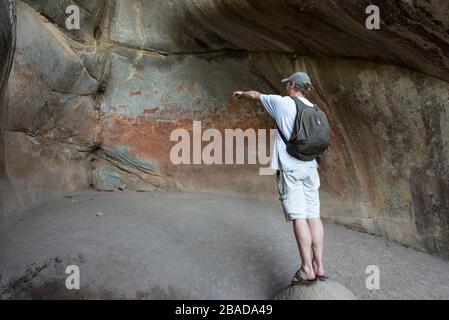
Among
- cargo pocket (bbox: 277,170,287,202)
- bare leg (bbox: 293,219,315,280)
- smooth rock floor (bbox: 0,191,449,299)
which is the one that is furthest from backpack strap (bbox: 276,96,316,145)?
smooth rock floor (bbox: 0,191,449,299)

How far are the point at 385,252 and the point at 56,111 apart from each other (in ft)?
11.8

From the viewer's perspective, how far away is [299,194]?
8.34 feet

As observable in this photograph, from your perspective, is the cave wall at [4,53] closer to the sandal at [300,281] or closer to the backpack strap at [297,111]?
the backpack strap at [297,111]

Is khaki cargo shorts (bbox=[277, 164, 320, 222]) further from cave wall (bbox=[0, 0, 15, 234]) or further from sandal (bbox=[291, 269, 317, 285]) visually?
cave wall (bbox=[0, 0, 15, 234])

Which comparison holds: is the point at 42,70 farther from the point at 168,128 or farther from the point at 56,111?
the point at 168,128

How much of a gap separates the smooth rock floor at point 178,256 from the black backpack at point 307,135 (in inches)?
36.0

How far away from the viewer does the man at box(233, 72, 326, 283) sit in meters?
2.50

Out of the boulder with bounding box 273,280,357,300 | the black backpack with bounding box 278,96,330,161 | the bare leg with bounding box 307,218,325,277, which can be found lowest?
the boulder with bounding box 273,280,357,300

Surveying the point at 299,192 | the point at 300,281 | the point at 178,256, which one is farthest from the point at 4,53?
the point at 300,281

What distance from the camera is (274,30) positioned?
4.08 metres

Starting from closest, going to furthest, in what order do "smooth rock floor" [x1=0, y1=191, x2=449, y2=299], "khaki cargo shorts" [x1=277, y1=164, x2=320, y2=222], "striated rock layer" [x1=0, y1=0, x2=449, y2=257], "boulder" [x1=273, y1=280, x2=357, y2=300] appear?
1. "boulder" [x1=273, y1=280, x2=357, y2=300]
2. "khaki cargo shorts" [x1=277, y1=164, x2=320, y2=222]
3. "smooth rock floor" [x1=0, y1=191, x2=449, y2=299]
4. "striated rock layer" [x1=0, y1=0, x2=449, y2=257]

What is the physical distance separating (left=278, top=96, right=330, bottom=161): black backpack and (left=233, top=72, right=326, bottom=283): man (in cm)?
4
